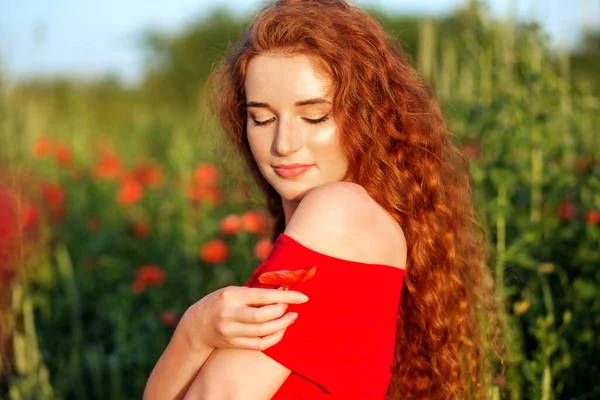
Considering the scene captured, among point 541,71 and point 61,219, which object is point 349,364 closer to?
point 541,71

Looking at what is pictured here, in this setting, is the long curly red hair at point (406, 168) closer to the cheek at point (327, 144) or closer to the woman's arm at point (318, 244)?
the cheek at point (327, 144)

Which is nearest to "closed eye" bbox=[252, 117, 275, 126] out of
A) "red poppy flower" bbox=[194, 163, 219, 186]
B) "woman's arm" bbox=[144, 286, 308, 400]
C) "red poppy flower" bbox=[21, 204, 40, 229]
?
"woman's arm" bbox=[144, 286, 308, 400]

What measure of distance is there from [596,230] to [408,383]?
102 centimetres

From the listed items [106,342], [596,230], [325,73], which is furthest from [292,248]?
[106,342]

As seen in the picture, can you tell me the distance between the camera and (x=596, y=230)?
8.57 ft

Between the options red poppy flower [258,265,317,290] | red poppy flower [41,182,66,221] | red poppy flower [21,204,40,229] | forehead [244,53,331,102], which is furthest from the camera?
red poppy flower [41,182,66,221]

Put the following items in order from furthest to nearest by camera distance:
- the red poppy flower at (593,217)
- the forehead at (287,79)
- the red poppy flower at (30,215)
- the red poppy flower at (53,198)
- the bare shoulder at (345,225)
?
1. the red poppy flower at (53,198)
2. the red poppy flower at (30,215)
3. the red poppy flower at (593,217)
4. the forehead at (287,79)
5. the bare shoulder at (345,225)

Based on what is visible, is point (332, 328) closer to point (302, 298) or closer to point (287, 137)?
point (302, 298)

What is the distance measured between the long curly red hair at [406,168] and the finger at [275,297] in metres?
0.38

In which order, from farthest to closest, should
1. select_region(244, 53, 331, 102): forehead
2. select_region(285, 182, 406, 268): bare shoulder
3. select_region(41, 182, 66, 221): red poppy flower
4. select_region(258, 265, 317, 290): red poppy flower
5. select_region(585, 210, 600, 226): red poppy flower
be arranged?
select_region(41, 182, 66, 221): red poppy flower
select_region(585, 210, 600, 226): red poppy flower
select_region(244, 53, 331, 102): forehead
select_region(285, 182, 406, 268): bare shoulder
select_region(258, 265, 317, 290): red poppy flower

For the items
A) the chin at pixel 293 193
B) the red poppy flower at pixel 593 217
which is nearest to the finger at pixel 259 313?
the chin at pixel 293 193

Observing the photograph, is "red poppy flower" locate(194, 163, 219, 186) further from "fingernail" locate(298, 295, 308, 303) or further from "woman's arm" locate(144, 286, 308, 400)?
"fingernail" locate(298, 295, 308, 303)

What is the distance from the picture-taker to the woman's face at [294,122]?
163 cm

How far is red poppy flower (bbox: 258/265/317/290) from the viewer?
1.38 metres
